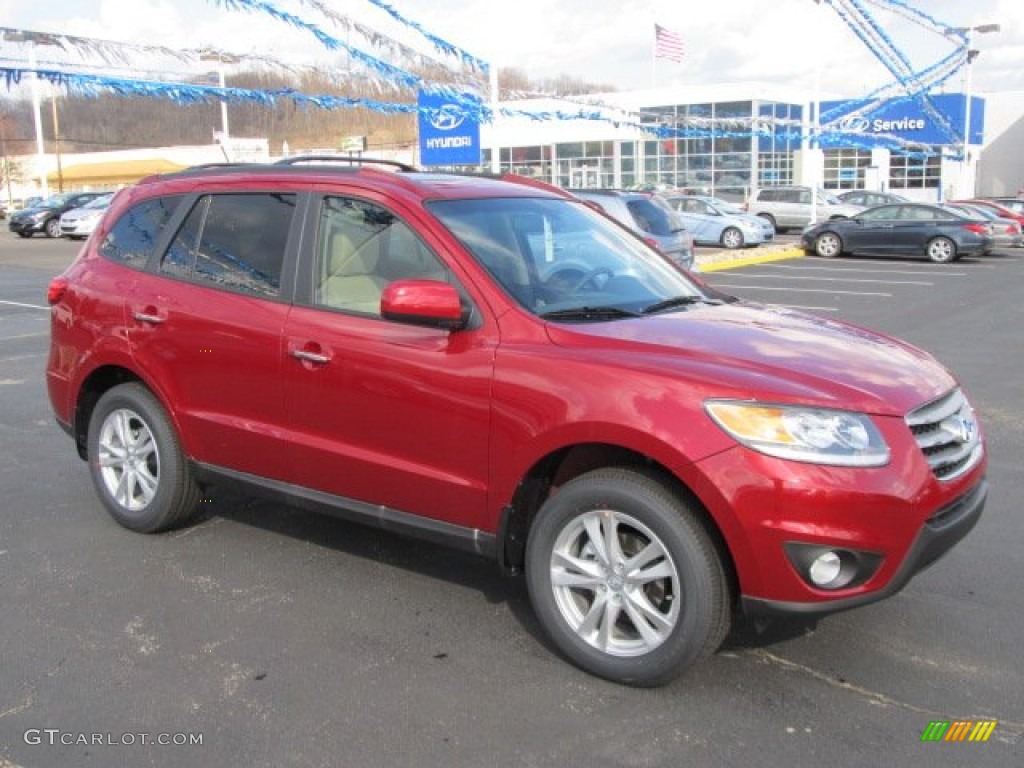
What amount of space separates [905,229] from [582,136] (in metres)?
30.6

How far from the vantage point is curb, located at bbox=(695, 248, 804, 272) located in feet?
72.5

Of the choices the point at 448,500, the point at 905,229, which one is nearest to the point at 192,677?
the point at 448,500

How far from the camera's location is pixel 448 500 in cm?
383

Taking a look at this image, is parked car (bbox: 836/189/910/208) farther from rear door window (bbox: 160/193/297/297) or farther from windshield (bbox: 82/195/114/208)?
rear door window (bbox: 160/193/297/297)

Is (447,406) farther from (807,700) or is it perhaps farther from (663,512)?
(807,700)

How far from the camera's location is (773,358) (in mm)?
3449

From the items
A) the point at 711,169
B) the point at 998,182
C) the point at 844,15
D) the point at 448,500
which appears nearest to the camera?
the point at 448,500

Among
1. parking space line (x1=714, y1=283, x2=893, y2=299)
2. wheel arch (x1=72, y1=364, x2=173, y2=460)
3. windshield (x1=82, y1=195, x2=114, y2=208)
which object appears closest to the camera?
wheel arch (x1=72, y1=364, x2=173, y2=460)

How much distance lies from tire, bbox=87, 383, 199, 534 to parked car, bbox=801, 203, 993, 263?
22.0 metres

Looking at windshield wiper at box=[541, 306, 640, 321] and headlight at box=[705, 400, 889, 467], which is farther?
windshield wiper at box=[541, 306, 640, 321]

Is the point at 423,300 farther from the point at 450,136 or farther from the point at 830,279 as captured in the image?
the point at 830,279

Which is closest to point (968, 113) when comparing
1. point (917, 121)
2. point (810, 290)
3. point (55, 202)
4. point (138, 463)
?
→ point (917, 121)

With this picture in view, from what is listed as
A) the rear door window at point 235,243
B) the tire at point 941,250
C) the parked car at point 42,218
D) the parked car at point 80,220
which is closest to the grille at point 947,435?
the rear door window at point 235,243

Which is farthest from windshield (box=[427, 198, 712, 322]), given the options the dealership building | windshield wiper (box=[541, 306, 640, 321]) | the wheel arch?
the dealership building
